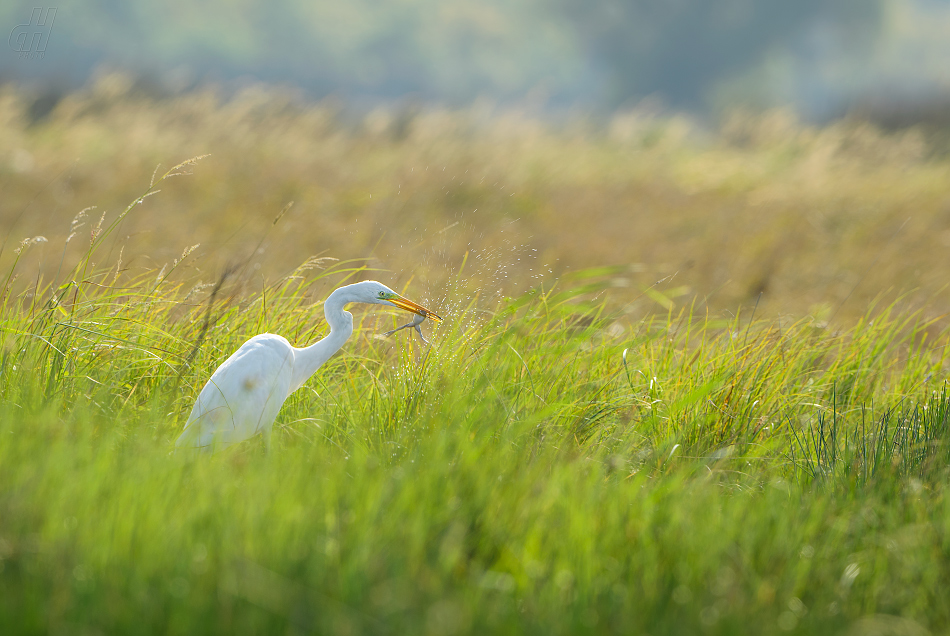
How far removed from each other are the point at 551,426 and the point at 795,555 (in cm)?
90

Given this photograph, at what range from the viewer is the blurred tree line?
38.1 metres

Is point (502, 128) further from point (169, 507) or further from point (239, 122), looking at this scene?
point (169, 507)

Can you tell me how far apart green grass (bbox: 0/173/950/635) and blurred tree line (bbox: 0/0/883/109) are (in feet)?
99.9

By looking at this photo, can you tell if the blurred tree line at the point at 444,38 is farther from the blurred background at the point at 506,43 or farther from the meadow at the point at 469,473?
the meadow at the point at 469,473

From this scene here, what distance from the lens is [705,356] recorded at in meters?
3.11

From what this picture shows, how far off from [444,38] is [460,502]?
52.3 meters

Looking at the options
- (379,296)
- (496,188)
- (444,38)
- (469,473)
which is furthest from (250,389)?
(444,38)

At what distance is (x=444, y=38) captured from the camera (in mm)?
50875

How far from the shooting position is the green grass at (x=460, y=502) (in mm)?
1536

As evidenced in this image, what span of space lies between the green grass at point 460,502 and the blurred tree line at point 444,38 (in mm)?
30445

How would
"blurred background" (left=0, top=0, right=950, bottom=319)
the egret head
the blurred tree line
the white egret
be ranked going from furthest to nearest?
the blurred tree line → "blurred background" (left=0, top=0, right=950, bottom=319) → the egret head → the white egret

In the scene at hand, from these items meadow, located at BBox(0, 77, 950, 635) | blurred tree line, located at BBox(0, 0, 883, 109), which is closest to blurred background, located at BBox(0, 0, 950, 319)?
meadow, located at BBox(0, 77, 950, 635)

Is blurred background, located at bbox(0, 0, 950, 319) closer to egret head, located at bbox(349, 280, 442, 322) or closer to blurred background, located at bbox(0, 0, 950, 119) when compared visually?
egret head, located at bbox(349, 280, 442, 322)

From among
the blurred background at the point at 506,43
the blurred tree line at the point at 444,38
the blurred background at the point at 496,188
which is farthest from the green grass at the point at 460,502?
the blurred tree line at the point at 444,38
